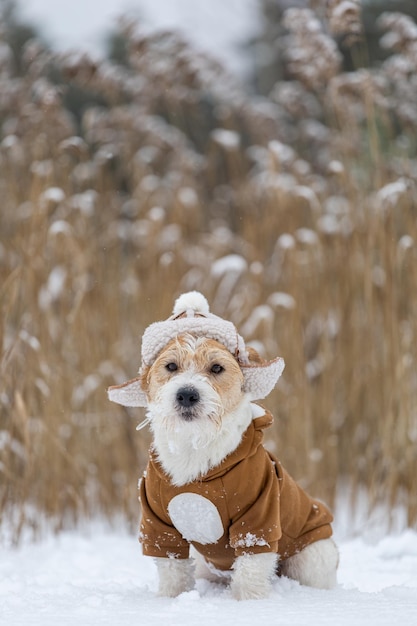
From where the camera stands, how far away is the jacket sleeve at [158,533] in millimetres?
2113

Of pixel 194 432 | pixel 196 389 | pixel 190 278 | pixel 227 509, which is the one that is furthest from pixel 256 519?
pixel 190 278

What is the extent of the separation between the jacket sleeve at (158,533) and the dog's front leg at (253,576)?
0.18 metres

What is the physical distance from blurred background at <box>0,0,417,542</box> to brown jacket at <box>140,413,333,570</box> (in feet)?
2.87

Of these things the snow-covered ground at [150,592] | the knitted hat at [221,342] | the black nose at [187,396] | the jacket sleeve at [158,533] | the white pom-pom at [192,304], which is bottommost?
the snow-covered ground at [150,592]

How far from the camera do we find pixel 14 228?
330cm

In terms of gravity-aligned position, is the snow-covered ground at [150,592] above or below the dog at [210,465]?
below

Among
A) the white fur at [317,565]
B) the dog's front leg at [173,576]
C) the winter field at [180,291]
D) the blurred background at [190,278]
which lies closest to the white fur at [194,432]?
the dog's front leg at [173,576]

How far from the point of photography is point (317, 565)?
2.21 m

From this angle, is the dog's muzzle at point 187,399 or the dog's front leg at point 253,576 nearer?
the dog's muzzle at point 187,399

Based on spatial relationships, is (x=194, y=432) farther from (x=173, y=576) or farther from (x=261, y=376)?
(x=173, y=576)

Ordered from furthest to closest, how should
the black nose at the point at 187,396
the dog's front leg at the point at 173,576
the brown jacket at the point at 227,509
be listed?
the dog's front leg at the point at 173,576, the brown jacket at the point at 227,509, the black nose at the point at 187,396

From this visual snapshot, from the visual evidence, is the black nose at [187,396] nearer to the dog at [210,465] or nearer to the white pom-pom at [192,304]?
the dog at [210,465]

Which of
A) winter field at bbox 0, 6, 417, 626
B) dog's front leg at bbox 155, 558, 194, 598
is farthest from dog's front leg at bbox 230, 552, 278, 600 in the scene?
winter field at bbox 0, 6, 417, 626

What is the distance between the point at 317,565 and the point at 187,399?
0.66 meters
